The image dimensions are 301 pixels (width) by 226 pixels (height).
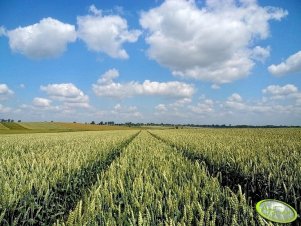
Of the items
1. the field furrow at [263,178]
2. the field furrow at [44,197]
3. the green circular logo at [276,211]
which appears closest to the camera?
the green circular logo at [276,211]

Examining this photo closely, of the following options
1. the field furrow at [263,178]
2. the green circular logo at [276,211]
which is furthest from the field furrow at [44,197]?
the field furrow at [263,178]

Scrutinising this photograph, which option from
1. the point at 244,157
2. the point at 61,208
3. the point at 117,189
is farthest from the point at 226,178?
the point at 61,208

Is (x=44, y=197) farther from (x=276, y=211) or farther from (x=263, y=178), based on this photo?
(x=263, y=178)

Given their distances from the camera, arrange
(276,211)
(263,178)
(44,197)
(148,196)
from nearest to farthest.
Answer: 1. (276,211)
2. (148,196)
3. (44,197)
4. (263,178)

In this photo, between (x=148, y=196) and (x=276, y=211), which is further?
(x=148, y=196)

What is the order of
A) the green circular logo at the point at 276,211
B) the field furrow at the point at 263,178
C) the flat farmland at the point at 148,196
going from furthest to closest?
the field furrow at the point at 263,178 → the flat farmland at the point at 148,196 → the green circular logo at the point at 276,211

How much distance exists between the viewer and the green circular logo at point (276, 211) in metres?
2.11

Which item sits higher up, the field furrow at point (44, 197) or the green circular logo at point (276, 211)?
the green circular logo at point (276, 211)

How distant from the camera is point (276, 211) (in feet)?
7.15

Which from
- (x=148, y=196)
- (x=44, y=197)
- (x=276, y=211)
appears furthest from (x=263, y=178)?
(x=44, y=197)

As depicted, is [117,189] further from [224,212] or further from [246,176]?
[246,176]

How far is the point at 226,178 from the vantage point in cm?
608

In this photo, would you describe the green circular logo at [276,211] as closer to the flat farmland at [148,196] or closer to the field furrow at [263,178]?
the flat farmland at [148,196]

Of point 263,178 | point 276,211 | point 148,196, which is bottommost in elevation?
point 263,178
